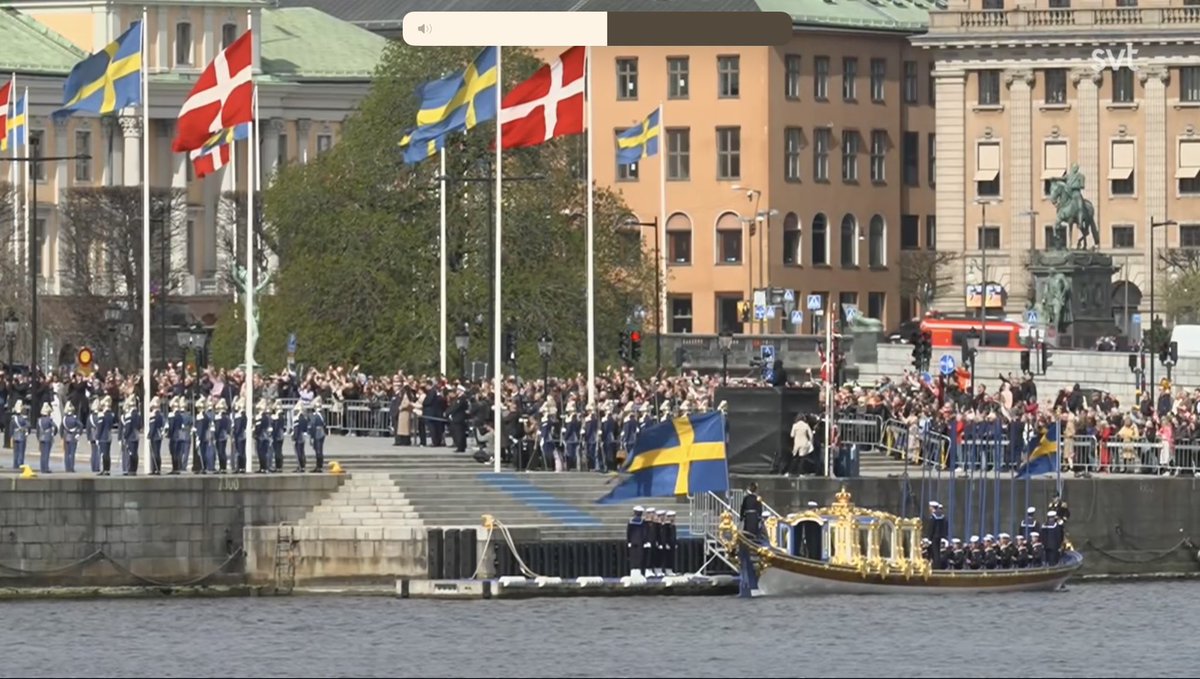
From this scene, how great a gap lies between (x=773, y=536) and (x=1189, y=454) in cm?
1359

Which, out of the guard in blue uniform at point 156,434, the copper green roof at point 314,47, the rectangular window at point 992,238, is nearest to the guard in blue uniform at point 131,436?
the guard in blue uniform at point 156,434

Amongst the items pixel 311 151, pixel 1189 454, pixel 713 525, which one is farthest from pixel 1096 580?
pixel 311 151

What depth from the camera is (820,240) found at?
579 ft

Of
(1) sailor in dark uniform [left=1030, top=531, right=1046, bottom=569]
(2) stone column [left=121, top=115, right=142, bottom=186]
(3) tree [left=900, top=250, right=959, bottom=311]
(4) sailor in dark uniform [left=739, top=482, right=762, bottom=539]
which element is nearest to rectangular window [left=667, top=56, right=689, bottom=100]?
(3) tree [left=900, top=250, right=959, bottom=311]

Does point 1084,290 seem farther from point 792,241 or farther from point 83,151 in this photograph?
point 83,151

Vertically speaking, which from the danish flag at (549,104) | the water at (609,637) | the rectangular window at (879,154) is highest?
the rectangular window at (879,154)

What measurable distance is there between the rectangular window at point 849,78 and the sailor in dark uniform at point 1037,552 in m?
83.6

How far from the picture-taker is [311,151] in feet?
586

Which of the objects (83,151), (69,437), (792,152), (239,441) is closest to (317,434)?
(239,441)

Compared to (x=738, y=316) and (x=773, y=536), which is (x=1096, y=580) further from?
(x=738, y=316)

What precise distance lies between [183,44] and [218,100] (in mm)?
89508

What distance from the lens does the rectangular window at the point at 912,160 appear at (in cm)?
17962

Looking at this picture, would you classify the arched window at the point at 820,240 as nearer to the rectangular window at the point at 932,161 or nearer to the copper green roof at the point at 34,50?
the rectangular window at the point at 932,161

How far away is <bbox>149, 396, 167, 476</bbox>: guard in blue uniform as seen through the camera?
92125 mm
